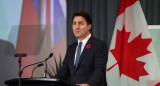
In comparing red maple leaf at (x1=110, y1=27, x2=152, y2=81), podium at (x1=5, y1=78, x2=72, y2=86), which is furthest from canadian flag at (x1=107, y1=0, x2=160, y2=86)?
podium at (x1=5, y1=78, x2=72, y2=86)

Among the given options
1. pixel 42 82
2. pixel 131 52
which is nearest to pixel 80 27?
pixel 42 82

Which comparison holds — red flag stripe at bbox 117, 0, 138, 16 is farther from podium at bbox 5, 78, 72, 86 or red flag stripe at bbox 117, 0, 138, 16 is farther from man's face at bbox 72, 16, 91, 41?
podium at bbox 5, 78, 72, 86

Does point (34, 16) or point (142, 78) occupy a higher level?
point (34, 16)

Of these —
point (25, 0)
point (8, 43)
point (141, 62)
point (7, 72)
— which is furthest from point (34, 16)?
point (141, 62)

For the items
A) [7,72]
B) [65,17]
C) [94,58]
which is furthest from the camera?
[65,17]

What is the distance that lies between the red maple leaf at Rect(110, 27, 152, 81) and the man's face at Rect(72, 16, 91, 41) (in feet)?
5.02

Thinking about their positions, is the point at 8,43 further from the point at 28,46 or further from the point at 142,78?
the point at 142,78

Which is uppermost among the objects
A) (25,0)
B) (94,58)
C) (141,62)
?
(25,0)

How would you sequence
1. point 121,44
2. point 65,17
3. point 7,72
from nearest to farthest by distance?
point 121,44 → point 7,72 → point 65,17

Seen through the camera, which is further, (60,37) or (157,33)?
(60,37)

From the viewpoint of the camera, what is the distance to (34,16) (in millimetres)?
4742

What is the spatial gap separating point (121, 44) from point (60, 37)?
1.29 metres

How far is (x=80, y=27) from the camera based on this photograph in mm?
2527

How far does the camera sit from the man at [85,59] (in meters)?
2.35
